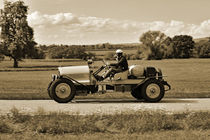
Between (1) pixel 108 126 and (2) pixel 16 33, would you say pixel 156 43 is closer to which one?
(2) pixel 16 33

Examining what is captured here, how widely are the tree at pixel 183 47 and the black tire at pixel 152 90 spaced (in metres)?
52.8

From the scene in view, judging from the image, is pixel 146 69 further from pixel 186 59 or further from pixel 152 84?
pixel 186 59

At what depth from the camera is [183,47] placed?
2623 inches

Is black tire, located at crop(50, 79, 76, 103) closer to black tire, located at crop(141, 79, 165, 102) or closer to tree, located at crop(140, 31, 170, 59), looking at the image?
black tire, located at crop(141, 79, 165, 102)

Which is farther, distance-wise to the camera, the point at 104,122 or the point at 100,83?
the point at 100,83

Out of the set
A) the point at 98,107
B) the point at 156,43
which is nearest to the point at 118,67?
the point at 98,107

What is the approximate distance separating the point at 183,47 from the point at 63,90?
188 ft

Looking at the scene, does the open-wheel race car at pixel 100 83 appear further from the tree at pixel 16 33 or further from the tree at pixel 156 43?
the tree at pixel 16 33

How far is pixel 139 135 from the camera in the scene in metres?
7.15

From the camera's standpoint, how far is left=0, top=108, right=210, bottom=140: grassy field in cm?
717

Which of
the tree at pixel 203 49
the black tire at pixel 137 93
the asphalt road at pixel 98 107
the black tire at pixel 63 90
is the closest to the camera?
the asphalt road at pixel 98 107

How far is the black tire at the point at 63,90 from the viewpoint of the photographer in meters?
11.6

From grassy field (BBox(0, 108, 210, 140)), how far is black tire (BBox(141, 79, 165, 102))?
3.04m

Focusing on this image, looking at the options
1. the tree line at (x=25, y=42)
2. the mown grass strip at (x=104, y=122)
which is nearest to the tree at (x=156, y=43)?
the tree line at (x=25, y=42)
